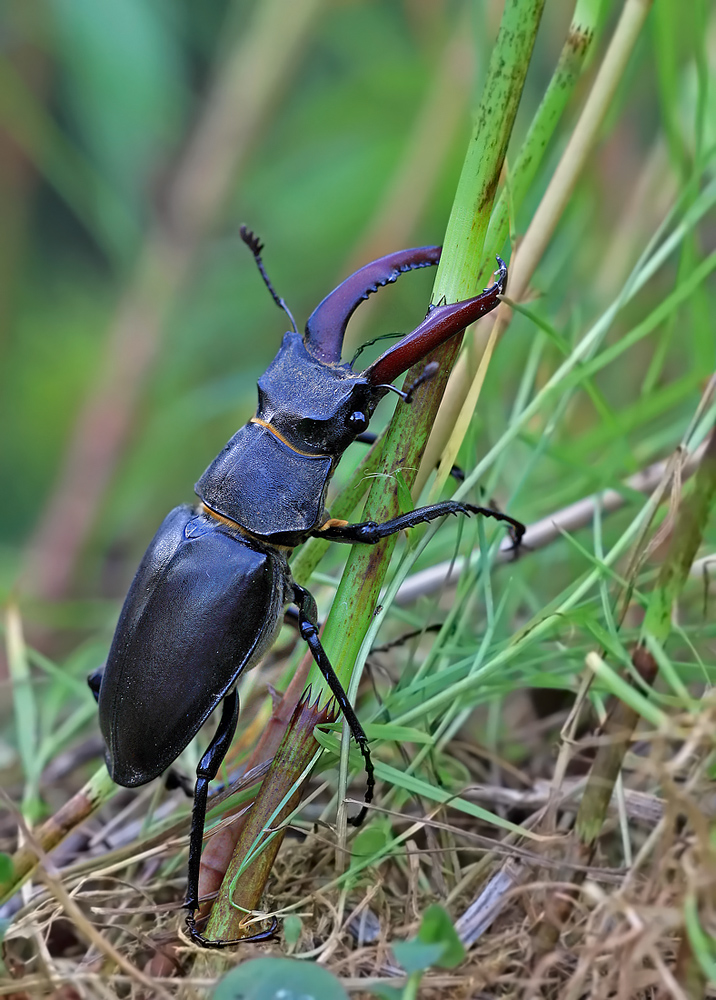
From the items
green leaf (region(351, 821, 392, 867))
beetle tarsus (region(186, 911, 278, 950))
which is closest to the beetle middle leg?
beetle tarsus (region(186, 911, 278, 950))

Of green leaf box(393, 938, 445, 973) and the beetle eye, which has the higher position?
the beetle eye

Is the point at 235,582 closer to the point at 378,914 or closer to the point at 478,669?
the point at 478,669

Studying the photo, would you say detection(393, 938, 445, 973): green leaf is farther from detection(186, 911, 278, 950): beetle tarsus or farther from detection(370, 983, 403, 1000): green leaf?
detection(186, 911, 278, 950): beetle tarsus

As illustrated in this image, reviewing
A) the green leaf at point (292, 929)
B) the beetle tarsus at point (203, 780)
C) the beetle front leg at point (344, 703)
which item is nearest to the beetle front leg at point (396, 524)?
the beetle front leg at point (344, 703)

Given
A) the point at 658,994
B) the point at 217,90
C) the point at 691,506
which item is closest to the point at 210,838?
the point at 658,994

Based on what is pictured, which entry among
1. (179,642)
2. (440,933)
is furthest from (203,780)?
(440,933)

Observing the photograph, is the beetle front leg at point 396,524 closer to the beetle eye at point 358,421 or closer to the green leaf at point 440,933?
the beetle eye at point 358,421
